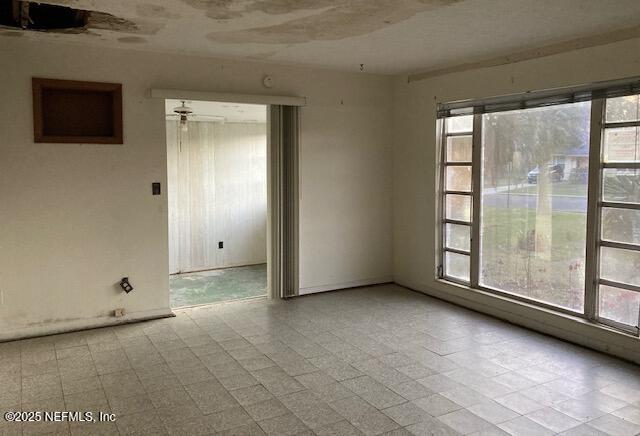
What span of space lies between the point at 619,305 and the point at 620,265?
12.5 inches

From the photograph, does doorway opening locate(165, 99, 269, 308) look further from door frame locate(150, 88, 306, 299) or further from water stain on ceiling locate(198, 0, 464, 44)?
water stain on ceiling locate(198, 0, 464, 44)

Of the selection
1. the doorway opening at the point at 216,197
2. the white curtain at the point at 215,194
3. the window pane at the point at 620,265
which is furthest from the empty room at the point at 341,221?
the white curtain at the point at 215,194

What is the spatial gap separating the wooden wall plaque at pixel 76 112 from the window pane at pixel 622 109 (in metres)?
4.17

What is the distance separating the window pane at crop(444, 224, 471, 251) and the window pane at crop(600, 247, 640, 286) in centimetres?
145

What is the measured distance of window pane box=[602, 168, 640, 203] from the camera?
3883 millimetres

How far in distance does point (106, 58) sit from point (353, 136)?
2762 millimetres

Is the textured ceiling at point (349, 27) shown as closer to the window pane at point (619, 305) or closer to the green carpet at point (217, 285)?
the window pane at point (619, 305)

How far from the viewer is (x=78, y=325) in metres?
4.67

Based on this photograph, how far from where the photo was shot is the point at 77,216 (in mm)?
4617

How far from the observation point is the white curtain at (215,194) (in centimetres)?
744

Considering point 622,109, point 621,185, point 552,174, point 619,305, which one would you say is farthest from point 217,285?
point 622,109

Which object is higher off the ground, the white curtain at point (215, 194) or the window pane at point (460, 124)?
the window pane at point (460, 124)

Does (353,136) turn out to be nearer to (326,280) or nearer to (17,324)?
(326,280)

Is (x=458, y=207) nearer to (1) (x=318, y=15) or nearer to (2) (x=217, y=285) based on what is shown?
(1) (x=318, y=15)
